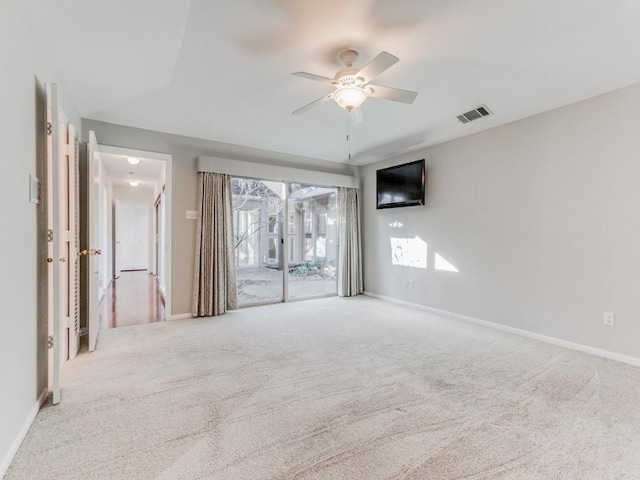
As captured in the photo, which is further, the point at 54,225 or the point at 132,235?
the point at 132,235

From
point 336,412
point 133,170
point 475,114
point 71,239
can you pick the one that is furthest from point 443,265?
point 133,170

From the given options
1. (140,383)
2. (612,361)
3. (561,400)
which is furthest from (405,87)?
(140,383)

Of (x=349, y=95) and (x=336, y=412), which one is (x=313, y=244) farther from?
(x=336, y=412)

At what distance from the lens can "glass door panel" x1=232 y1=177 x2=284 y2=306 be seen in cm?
503

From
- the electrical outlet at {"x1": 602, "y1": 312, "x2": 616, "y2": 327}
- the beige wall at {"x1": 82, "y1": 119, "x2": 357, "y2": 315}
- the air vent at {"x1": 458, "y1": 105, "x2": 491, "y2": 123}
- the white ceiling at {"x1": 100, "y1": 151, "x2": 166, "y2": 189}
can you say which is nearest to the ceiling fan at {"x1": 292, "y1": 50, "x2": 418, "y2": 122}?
the air vent at {"x1": 458, "y1": 105, "x2": 491, "y2": 123}

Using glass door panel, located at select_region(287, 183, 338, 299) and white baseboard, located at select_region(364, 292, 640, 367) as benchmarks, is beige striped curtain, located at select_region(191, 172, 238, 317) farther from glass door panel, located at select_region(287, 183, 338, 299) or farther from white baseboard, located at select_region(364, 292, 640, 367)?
white baseboard, located at select_region(364, 292, 640, 367)

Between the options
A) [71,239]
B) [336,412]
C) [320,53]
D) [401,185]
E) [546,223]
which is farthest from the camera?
[401,185]

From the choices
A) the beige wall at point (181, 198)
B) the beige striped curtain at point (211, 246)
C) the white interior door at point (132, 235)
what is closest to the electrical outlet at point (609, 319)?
the beige striped curtain at point (211, 246)

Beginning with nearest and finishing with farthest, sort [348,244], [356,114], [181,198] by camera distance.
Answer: [356,114] → [181,198] → [348,244]

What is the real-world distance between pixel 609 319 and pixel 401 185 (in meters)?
2.95

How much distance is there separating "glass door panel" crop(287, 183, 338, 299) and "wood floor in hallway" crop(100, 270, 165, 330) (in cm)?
217

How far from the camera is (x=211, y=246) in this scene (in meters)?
4.46

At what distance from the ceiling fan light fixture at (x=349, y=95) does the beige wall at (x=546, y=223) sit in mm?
1990

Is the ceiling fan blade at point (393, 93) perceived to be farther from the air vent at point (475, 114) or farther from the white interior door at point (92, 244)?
the white interior door at point (92, 244)
